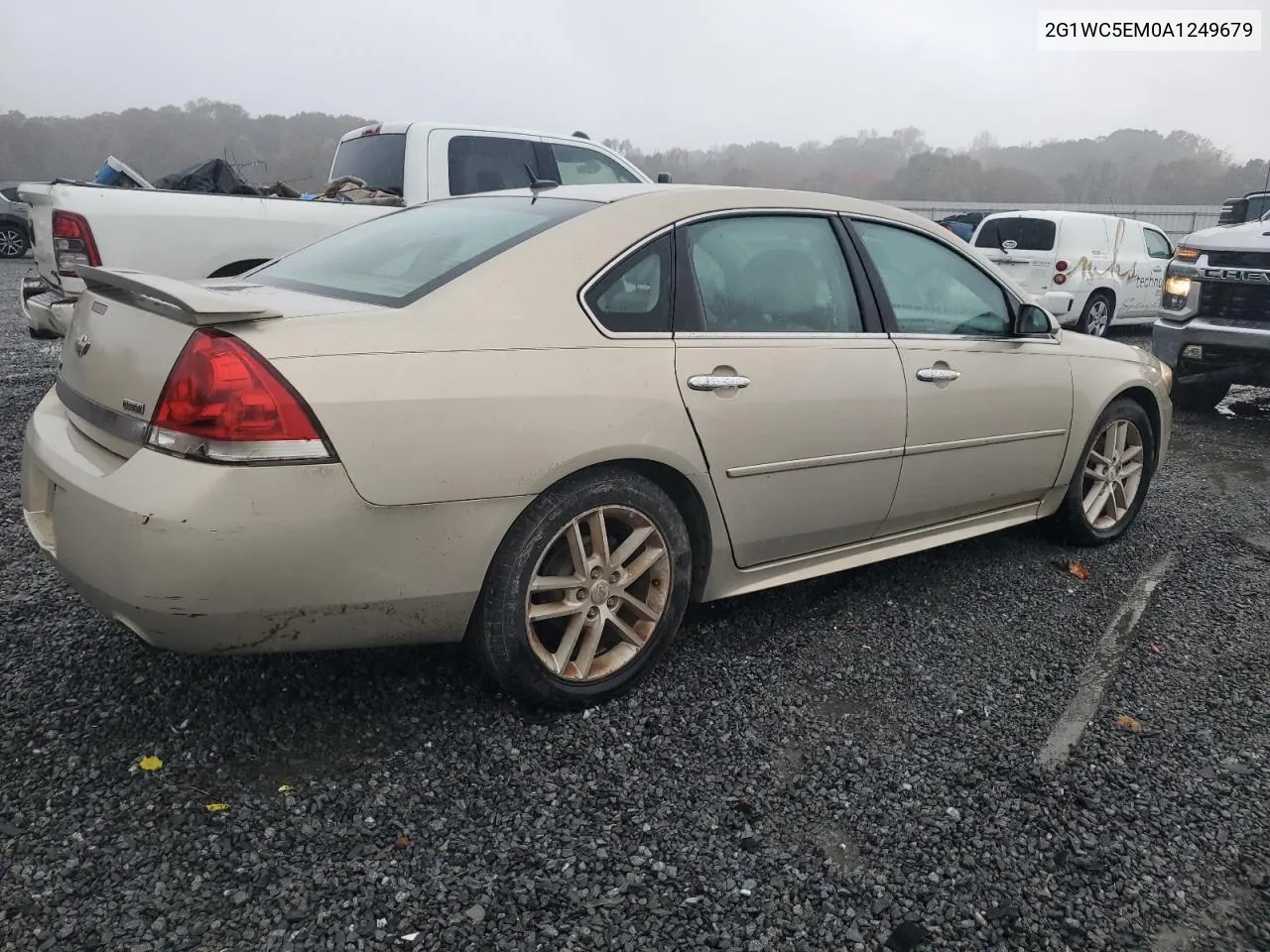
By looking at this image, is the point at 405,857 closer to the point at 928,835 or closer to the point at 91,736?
the point at 91,736

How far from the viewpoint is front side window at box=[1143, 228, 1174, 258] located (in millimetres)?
12867

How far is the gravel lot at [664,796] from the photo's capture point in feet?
6.33

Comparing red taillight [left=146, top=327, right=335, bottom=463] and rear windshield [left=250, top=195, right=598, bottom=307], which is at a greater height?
rear windshield [left=250, top=195, right=598, bottom=307]

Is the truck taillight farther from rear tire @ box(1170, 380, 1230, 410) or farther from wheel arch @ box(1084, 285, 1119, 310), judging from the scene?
wheel arch @ box(1084, 285, 1119, 310)

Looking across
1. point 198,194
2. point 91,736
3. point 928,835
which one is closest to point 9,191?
point 198,194

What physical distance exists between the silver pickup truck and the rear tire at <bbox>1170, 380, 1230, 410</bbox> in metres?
0.27

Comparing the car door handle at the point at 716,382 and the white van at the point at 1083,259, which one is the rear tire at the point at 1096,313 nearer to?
the white van at the point at 1083,259

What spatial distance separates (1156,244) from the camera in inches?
514

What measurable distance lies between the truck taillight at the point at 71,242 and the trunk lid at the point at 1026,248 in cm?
975

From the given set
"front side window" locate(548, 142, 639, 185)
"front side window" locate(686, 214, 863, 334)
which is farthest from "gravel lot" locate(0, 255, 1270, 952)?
"front side window" locate(548, 142, 639, 185)

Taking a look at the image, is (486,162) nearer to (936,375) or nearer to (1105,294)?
(936,375)

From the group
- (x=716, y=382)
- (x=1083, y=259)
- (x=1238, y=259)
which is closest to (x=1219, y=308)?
(x=1238, y=259)

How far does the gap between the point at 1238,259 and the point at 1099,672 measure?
17.2 ft

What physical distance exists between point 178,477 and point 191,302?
407 millimetres
